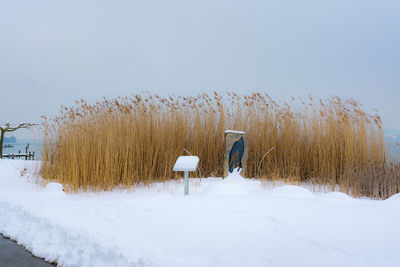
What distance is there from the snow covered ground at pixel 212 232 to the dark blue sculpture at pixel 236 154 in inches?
72.1

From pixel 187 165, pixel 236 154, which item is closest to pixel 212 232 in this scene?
pixel 187 165

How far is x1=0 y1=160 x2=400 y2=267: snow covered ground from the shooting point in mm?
1758

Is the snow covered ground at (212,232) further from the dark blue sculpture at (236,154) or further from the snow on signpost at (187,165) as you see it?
the dark blue sculpture at (236,154)

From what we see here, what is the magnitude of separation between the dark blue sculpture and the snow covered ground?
72.1 inches

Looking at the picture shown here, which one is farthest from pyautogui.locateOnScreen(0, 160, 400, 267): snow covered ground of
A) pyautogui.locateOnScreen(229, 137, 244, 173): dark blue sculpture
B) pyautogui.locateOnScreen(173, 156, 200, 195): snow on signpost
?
pyautogui.locateOnScreen(229, 137, 244, 173): dark blue sculpture

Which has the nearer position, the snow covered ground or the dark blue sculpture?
the snow covered ground

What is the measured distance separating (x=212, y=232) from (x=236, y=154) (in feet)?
9.57

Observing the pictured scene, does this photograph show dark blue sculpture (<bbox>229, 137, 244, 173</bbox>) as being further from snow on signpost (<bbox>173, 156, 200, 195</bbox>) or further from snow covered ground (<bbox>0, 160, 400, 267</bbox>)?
snow covered ground (<bbox>0, 160, 400, 267</bbox>)

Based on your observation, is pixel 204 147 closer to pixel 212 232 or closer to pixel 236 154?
pixel 236 154

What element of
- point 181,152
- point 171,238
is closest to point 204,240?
point 171,238

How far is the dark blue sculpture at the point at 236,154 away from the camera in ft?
16.0

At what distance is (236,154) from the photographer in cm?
492

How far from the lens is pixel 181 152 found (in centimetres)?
530

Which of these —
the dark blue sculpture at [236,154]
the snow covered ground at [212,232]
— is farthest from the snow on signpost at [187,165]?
the dark blue sculpture at [236,154]
